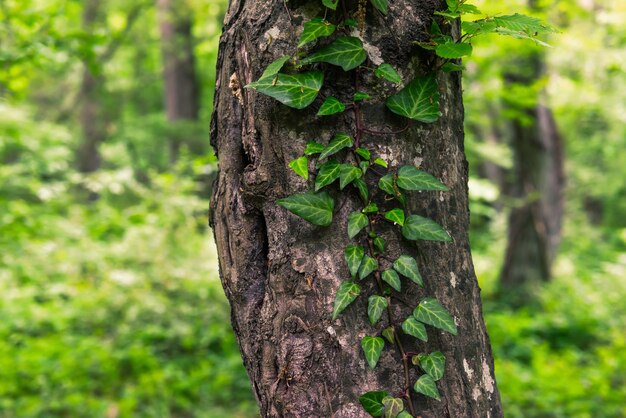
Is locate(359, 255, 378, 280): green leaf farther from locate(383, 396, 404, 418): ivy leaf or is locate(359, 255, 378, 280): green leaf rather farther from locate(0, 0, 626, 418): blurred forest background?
locate(0, 0, 626, 418): blurred forest background

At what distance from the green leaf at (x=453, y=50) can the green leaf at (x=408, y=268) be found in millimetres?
451

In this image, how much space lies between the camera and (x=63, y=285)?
24.8 ft

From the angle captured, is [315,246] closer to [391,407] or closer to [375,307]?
[375,307]

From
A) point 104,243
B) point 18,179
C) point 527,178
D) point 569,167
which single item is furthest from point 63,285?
point 569,167

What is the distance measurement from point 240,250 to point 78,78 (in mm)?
15677

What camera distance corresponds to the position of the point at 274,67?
4.16ft

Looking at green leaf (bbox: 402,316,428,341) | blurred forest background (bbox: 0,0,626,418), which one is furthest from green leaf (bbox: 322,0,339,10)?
blurred forest background (bbox: 0,0,626,418)

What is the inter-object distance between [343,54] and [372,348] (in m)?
0.64

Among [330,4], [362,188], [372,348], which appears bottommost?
[372,348]

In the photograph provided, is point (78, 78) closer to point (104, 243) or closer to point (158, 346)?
point (104, 243)

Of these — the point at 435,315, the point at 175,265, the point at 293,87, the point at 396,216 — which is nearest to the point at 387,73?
the point at 293,87

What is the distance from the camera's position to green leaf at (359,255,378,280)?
1.28 m

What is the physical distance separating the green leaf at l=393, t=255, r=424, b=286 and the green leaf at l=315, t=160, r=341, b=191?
234 mm

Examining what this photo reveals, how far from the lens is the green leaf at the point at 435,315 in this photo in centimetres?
129
